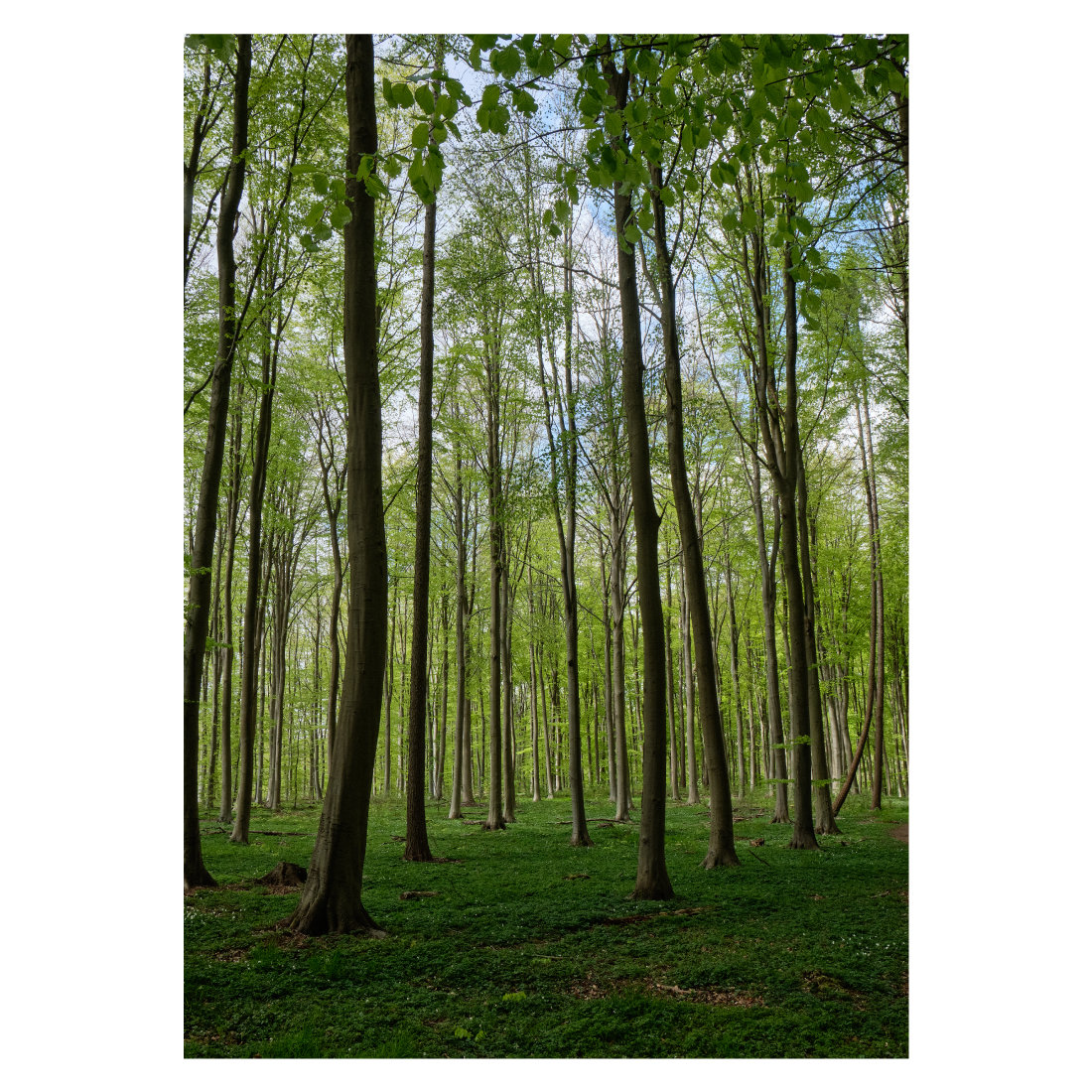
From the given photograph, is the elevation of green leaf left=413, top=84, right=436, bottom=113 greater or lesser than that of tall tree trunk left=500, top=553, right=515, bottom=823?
greater

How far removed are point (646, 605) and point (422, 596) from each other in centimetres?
447

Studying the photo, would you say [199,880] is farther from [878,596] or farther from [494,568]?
[878,596]

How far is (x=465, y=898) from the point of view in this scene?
7.66 m

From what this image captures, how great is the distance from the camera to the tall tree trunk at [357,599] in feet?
19.5

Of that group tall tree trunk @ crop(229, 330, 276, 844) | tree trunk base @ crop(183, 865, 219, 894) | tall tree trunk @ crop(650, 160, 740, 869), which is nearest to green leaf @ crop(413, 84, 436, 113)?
tall tree trunk @ crop(650, 160, 740, 869)

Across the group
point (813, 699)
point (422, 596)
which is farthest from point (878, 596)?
point (422, 596)

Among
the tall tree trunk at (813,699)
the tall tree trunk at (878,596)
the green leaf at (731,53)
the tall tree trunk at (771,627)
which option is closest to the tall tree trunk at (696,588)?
the tall tree trunk at (813,699)

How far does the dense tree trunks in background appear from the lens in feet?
24.6

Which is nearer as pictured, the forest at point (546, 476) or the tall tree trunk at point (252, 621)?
the forest at point (546, 476)

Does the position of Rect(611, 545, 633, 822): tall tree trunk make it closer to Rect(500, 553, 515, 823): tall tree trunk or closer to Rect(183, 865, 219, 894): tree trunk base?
Rect(500, 553, 515, 823): tall tree trunk

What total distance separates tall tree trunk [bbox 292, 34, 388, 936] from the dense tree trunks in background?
1.90 metres

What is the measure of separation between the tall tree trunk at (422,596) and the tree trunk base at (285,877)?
2242mm

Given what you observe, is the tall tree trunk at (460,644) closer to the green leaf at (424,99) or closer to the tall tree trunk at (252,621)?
the tall tree trunk at (252,621)

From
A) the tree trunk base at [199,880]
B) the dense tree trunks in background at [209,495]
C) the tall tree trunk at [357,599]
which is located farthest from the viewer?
the tree trunk base at [199,880]
